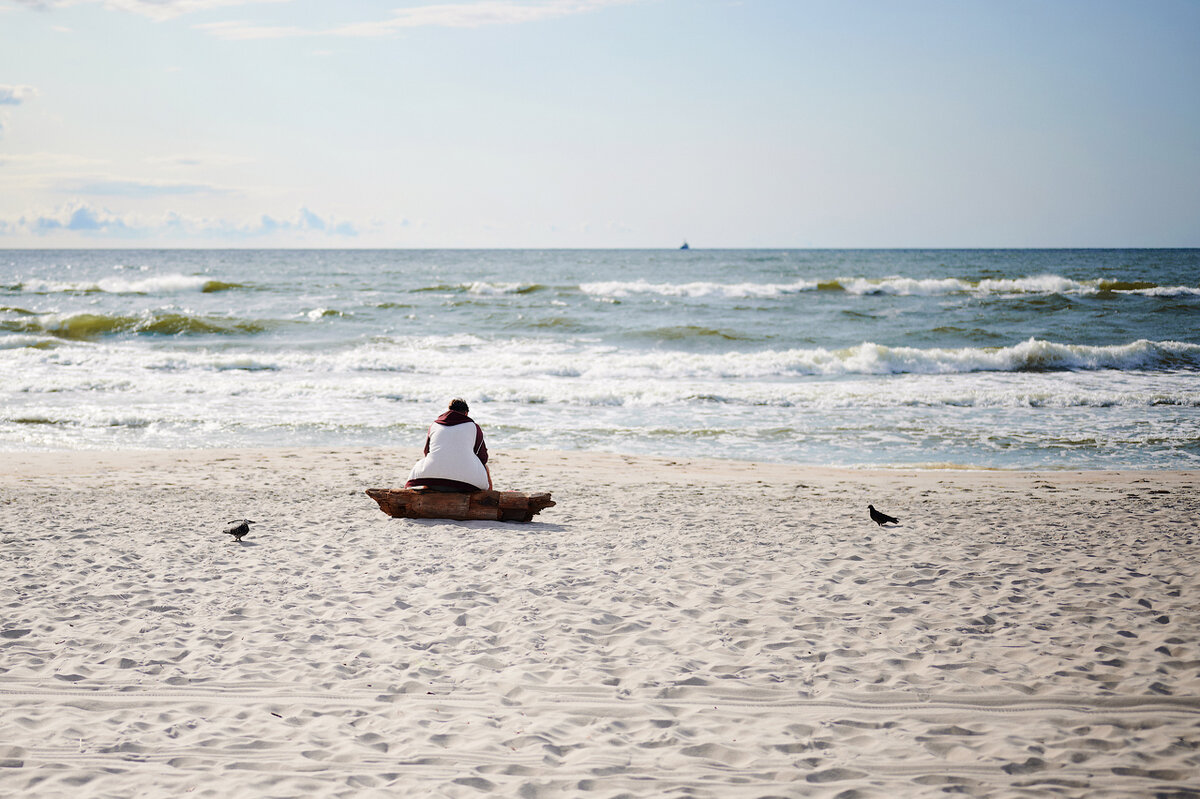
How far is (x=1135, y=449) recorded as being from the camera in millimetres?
11617

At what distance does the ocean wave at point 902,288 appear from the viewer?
39406mm

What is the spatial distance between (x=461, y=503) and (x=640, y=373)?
40.4ft

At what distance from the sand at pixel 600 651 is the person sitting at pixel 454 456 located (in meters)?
0.41

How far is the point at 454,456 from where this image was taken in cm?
723

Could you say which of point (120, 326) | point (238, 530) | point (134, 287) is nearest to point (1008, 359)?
point (238, 530)

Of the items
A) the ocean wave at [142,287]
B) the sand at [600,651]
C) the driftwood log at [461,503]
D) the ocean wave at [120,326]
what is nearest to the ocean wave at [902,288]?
the ocean wave at [120,326]

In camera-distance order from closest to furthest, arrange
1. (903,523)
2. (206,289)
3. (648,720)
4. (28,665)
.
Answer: (648,720) < (28,665) < (903,523) < (206,289)

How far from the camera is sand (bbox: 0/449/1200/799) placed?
332 centimetres

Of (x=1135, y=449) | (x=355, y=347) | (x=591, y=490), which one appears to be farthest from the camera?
(x=355, y=347)

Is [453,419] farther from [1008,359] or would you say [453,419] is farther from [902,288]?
[902,288]

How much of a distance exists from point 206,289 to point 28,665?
43.8m

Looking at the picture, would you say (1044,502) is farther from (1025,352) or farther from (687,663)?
(1025,352)

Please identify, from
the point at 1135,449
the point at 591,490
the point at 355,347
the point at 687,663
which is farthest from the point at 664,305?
the point at 687,663

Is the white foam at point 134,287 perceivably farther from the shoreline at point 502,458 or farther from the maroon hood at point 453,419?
the maroon hood at point 453,419
